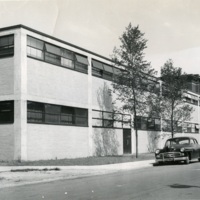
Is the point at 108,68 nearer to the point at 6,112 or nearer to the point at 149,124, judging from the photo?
the point at 149,124

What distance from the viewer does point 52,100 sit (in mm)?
24094

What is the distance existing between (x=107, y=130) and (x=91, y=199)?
70.0 feet

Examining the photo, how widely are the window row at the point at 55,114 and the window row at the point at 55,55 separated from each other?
2917 mm

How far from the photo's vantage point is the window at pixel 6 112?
21886 millimetres

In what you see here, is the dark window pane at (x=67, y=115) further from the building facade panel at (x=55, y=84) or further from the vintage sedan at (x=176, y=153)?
the vintage sedan at (x=176, y=153)

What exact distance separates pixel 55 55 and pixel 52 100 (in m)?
3.13

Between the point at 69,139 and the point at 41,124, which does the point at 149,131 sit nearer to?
the point at 69,139

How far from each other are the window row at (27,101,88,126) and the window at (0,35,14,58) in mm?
3207

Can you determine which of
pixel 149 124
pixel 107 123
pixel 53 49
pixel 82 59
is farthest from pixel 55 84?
pixel 149 124

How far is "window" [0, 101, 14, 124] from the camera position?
2189 centimetres

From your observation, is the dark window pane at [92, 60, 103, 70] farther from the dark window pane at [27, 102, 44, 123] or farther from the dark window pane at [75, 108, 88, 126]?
the dark window pane at [27, 102, 44, 123]

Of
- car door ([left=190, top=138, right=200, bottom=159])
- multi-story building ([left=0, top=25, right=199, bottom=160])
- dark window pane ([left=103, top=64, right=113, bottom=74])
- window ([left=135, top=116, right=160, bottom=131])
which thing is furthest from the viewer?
window ([left=135, top=116, right=160, bottom=131])

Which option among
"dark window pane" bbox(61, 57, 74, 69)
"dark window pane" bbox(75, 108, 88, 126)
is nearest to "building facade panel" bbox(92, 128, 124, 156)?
"dark window pane" bbox(75, 108, 88, 126)

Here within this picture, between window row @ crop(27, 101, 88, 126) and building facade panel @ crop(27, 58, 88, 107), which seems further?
building facade panel @ crop(27, 58, 88, 107)
